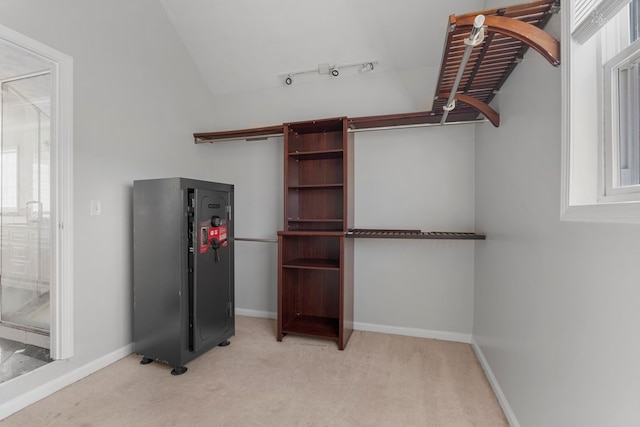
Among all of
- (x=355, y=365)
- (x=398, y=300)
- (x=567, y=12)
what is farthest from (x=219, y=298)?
(x=567, y=12)

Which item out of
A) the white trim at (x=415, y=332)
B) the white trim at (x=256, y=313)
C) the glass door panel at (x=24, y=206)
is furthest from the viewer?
the white trim at (x=256, y=313)

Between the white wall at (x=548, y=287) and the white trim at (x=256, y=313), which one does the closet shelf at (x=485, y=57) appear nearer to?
the white wall at (x=548, y=287)

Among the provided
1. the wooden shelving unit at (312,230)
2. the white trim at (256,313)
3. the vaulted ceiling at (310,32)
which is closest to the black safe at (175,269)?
the wooden shelving unit at (312,230)

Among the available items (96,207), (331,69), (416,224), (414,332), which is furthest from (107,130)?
(414,332)

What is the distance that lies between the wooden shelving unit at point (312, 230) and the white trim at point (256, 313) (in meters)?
0.42

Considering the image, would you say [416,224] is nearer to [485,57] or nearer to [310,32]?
[485,57]

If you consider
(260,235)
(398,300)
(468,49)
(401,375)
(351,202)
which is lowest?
(401,375)

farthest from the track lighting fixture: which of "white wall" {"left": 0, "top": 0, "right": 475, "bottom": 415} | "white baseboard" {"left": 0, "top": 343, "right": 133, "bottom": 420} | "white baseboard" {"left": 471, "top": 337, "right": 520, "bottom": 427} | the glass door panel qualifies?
"white baseboard" {"left": 0, "top": 343, "right": 133, "bottom": 420}

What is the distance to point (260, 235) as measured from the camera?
3.60 m

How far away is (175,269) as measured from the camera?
7.65ft

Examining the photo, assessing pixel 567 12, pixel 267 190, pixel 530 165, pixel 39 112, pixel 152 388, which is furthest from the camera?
pixel 267 190

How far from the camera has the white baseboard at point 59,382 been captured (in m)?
1.83

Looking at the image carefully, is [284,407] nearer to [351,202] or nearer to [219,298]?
[219,298]

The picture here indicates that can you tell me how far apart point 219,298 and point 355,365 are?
1377 millimetres
